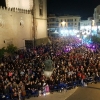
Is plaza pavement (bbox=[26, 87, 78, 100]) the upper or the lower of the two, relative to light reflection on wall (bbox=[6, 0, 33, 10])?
lower

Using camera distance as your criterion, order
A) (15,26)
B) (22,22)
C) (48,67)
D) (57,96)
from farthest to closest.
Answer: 1. (22,22)
2. (15,26)
3. (48,67)
4. (57,96)

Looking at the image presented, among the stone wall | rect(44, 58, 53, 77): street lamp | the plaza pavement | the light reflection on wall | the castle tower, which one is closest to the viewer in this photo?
the plaza pavement

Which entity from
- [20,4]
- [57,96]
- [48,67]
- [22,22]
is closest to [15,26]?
[22,22]

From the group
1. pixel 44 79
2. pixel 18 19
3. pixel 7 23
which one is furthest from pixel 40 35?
pixel 44 79

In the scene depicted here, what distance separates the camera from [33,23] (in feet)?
127

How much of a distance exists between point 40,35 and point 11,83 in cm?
2946

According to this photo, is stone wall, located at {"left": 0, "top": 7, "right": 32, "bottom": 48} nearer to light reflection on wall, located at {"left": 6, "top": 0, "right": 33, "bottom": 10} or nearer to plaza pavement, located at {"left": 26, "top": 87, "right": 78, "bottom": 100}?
light reflection on wall, located at {"left": 6, "top": 0, "right": 33, "bottom": 10}

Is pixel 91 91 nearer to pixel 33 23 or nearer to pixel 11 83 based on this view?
pixel 11 83

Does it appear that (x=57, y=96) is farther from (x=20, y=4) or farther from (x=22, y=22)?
(x=20, y=4)

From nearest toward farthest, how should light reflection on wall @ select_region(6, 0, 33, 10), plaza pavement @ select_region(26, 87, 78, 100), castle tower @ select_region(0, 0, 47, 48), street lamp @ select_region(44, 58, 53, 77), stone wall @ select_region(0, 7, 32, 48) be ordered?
plaza pavement @ select_region(26, 87, 78, 100), street lamp @ select_region(44, 58, 53, 77), stone wall @ select_region(0, 7, 32, 48), castle tower @ select_region(0, 0, 47, 48), light reflection on wall @ select_region(6, 0, 33, 10)

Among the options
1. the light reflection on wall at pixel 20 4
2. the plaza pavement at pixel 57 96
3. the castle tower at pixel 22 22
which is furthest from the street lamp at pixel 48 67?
the light reflection on wall at pixel 20 4

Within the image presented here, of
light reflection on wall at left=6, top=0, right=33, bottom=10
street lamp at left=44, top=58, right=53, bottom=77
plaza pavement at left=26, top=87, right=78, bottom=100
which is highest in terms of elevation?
light reflection on wall at left=6, top=0, right=33, bottom=10

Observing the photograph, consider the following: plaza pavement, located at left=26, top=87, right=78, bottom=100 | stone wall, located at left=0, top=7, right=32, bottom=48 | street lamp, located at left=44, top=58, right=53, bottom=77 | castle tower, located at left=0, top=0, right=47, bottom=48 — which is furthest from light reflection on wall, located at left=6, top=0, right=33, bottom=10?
plaza pavement, located at left=26, top=87, right=78, bottom=100

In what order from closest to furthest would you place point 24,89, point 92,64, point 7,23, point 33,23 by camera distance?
1. point 24,89
2. point 92,64
3. point 7,23
4. point 33,23
